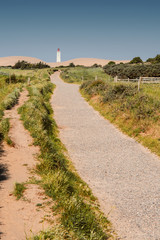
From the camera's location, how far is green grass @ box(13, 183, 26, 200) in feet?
17.0

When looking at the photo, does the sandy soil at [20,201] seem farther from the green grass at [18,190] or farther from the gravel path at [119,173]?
the gravel path at [119,173]

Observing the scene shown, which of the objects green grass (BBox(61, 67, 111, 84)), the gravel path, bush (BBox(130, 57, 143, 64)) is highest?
bush (BBox(130, 57, 143, 64))

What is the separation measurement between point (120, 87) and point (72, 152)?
11553mm

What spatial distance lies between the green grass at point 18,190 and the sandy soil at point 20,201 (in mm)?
79

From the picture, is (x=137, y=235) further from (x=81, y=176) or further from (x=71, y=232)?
(x=81, y=176)

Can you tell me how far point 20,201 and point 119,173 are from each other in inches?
167

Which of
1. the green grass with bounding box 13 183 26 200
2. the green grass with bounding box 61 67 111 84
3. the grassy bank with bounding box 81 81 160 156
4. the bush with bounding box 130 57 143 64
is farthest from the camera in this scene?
the bush with bounding box 130 57 143 64

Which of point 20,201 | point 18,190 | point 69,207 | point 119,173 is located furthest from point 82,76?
point 69,207

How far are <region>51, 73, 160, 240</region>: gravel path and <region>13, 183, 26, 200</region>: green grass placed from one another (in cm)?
217

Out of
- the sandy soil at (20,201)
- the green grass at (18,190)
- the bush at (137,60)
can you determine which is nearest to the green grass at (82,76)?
the bush at (137,60)

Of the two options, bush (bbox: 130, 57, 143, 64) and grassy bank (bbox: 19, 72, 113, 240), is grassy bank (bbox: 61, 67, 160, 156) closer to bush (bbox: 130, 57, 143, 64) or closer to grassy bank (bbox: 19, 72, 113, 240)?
grassy bank (bbox: 19, 72, 113, 240)

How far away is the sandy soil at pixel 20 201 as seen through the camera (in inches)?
161

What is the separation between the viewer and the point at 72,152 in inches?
405

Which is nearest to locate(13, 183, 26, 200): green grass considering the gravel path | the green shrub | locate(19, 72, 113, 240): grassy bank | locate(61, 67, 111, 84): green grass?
locate(19, 72, 113, 240): grassy bank
